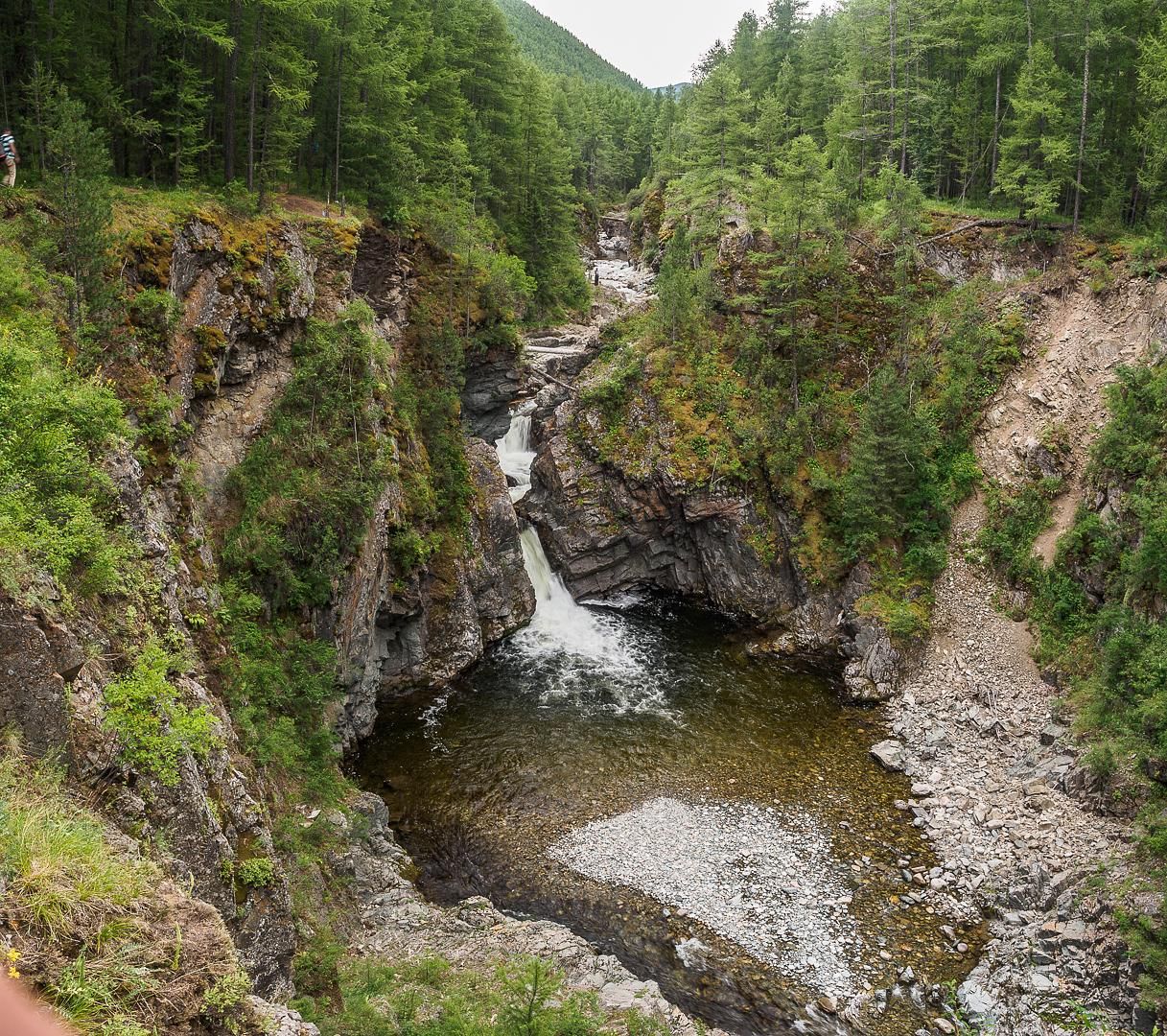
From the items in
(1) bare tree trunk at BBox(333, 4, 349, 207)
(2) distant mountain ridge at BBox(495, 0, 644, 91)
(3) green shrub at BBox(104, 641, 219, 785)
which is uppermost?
(2) distant mountain ridge at BBox(495, 0, 644, 91)

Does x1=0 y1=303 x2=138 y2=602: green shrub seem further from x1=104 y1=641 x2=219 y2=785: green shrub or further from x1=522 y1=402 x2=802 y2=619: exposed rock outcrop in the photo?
x1=522 y1=402 x2=802 y2=619: exposed rock outcrop

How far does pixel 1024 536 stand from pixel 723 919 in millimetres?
16841

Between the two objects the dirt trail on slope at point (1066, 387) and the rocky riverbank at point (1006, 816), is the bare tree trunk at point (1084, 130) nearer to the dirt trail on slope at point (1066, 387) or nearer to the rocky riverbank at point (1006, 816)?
the dirt trail on slope at point (1066, 387)

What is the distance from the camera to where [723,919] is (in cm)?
1490

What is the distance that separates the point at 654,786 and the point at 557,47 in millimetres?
183203

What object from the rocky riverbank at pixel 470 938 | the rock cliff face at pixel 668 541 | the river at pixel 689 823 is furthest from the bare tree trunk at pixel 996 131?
the rocky riverbank at pixel 470 938

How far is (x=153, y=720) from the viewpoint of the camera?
7.89 metres

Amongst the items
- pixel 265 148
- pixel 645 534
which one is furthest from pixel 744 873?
pixel 265 148

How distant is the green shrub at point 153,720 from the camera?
7656mm

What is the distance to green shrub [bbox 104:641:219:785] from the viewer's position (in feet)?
25.1

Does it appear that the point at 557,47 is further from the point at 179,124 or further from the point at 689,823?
the point at 689,823

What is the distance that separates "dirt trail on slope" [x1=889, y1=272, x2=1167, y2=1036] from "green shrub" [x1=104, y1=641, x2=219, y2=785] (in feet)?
47.1

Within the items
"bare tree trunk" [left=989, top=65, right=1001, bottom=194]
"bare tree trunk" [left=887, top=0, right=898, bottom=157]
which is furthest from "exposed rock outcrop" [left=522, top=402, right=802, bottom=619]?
"bare tree trunk" [left=887, top=0, right=898, bottom=157]

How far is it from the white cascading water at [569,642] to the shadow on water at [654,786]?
0.09m
